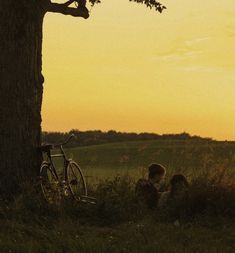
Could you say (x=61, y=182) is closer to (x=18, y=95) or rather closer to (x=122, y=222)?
(x=122, y=222)

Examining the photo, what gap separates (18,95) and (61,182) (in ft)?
6.60

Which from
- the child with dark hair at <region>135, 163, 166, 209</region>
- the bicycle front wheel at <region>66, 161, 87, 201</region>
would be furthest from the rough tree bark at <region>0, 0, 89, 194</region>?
the child with dark hair at <region>135, 163, 166, 209</region>

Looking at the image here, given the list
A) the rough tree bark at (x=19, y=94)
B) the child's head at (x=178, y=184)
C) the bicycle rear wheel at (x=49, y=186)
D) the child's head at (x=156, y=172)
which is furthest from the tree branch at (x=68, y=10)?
the child's head at (x=178, y=184)

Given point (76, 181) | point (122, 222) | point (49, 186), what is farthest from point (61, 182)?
point (122, 222)

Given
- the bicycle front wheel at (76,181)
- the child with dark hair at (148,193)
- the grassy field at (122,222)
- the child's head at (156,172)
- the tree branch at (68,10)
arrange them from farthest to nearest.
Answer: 1. the tree branch at (68,10)
2. the child's head at (156,172)
3. the bicycle front wheel at (76,181)
4. the child with dark hair at (148,193)
5. the grassy field at (122,222)

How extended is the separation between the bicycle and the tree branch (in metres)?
3.07

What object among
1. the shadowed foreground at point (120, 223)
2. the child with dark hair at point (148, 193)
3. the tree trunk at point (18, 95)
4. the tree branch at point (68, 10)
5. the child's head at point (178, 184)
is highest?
the tree branch at point (68, 10)

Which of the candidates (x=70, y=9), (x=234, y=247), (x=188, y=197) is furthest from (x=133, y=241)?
(x=70, y=9)

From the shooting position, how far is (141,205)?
13.7 m

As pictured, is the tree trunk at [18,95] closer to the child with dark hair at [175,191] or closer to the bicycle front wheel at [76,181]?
the bicycle front wheel at [76,181]

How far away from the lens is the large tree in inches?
571

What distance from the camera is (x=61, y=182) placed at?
1395cm

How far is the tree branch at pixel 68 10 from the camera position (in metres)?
15.9

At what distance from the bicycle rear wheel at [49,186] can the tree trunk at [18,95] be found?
450 millimetres
